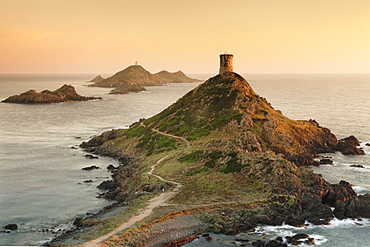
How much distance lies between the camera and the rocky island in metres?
67.2

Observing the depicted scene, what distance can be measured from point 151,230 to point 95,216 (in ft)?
61.3

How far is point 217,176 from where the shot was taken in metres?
91.2

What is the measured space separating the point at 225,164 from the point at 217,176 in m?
6.14

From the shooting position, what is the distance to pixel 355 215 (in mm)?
73625

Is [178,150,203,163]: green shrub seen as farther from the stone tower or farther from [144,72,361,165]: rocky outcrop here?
the stone tower

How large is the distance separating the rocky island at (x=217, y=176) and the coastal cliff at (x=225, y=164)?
23cm

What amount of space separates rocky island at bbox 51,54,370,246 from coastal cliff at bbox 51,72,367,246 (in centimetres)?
23

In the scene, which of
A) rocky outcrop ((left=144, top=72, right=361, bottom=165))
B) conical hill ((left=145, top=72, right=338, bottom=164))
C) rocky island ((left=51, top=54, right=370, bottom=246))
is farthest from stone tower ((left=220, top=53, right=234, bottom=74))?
rocky island ((left=51, top=54, right=370, bottom=246))

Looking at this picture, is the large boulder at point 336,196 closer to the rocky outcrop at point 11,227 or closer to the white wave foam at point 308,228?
the white wave foam at point 308,228

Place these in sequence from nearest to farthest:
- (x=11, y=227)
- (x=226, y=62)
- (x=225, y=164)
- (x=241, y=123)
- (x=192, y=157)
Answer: (x=11, y=227), (x=225, y=164), (x=192, y=157), (x=241, y=123), (x=226, y=62)

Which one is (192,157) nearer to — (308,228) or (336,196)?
(336,196)

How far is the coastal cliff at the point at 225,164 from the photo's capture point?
237 ft

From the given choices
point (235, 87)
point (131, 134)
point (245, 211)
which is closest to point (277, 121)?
point (235, 87)

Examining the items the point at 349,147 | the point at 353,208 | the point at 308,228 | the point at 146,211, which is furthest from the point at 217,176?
the point at 349,147
